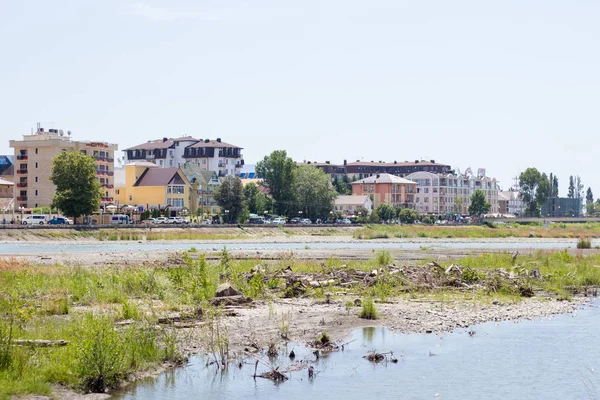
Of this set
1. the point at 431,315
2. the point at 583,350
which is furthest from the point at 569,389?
the point at 431,315

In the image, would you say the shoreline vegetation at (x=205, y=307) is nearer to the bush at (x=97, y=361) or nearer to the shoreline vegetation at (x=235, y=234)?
the bush at (x=97, y=361)

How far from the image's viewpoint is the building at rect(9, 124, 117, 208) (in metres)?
138

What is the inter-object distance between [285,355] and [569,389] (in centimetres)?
691

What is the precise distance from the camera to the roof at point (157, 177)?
154m

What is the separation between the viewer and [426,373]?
803 inches

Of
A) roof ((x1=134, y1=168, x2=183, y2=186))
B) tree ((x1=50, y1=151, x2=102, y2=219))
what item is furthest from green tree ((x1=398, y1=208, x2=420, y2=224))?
tree ((x1=50, y1=151, x2=102, y2=219))

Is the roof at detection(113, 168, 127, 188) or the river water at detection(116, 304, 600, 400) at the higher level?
the roof at detection(113, 168, 127, 188)

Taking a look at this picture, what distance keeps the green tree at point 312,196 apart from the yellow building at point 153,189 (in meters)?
20.4

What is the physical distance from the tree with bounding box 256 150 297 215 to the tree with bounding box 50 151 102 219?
183 feet

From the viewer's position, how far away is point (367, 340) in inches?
955

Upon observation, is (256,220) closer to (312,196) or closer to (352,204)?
(312,196)

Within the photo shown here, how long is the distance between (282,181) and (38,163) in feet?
142

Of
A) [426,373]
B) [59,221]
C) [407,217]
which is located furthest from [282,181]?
[426,373]

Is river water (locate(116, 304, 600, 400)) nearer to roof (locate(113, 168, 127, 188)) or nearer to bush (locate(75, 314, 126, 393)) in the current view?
bush (locate(75, 314, 126, 393))
